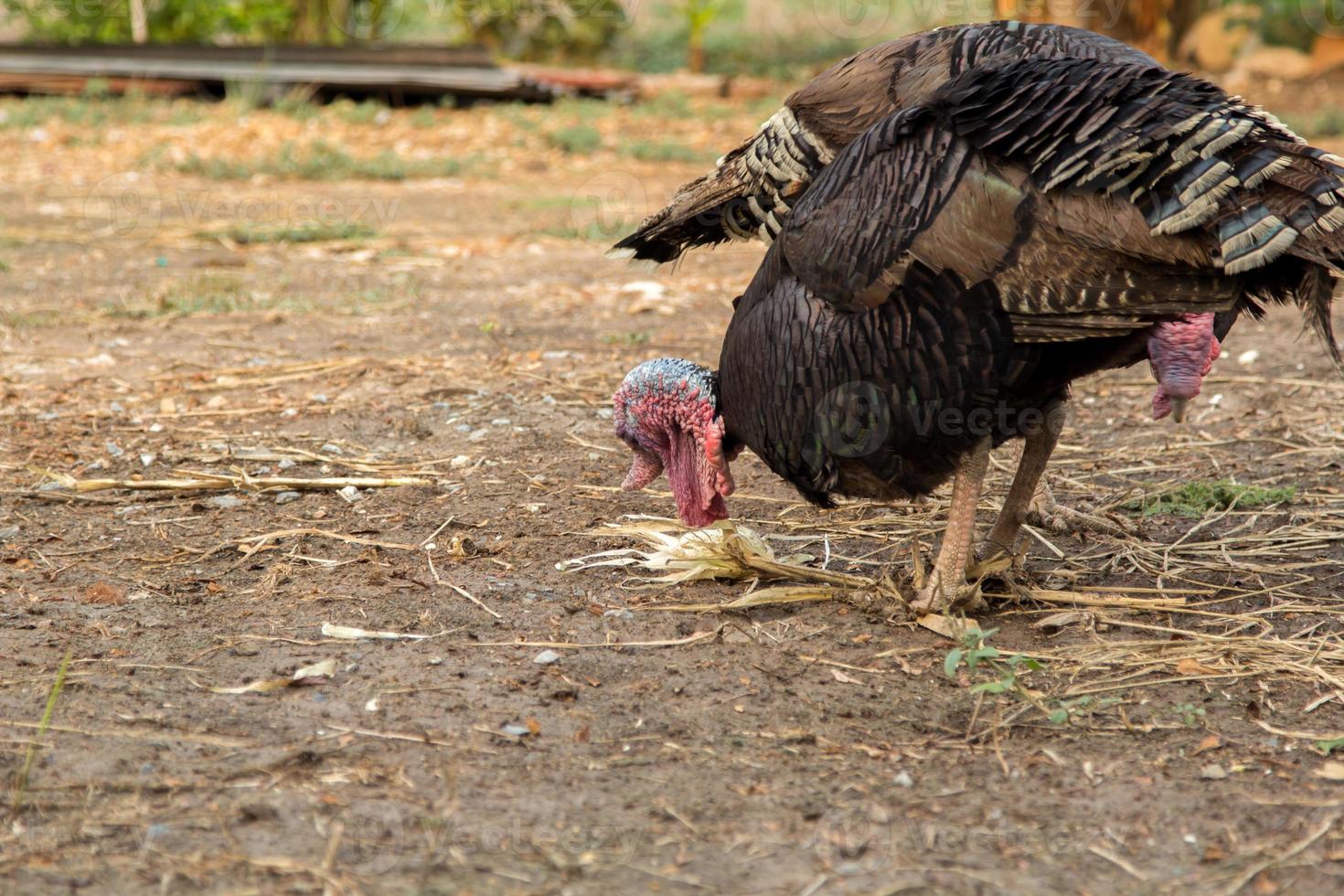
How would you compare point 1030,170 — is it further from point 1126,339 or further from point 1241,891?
point 1241,891

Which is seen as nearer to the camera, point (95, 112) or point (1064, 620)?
point (1064, 620)

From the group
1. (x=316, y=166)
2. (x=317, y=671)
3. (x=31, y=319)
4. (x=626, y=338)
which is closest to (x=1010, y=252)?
(x=317, y=671)

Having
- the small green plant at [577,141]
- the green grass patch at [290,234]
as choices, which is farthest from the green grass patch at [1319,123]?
the green grass patch at [290,234]

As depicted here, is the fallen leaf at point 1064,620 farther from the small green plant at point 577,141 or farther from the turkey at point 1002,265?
the small green plant at point 577,141

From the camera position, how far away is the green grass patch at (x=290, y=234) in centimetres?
830

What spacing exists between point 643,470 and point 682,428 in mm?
269

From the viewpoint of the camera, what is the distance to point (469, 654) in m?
3.45

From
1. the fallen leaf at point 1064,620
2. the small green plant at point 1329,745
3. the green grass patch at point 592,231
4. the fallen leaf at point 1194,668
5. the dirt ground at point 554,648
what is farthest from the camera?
the green grass patch at point 592,231

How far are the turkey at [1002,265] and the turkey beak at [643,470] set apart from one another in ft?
1.57

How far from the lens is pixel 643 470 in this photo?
4.16m

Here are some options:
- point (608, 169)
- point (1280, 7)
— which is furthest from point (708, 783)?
point (1280, 7)

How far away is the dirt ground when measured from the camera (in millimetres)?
2564

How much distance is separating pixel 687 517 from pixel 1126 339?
1349 mm

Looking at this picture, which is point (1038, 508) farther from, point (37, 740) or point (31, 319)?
point (31, 319)
